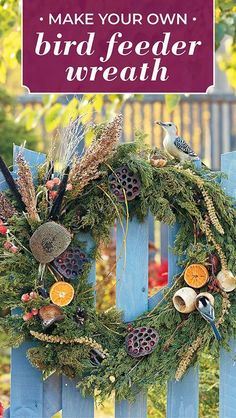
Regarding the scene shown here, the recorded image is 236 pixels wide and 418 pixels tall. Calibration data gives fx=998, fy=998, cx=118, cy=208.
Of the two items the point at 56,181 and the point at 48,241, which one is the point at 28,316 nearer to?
the point at 48,241

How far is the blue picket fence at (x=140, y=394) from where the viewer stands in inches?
150

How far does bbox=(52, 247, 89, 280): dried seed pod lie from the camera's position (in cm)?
367

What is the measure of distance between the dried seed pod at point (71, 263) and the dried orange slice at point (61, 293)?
46 millimetres

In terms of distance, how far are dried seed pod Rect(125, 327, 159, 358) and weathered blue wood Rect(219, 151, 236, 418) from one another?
35cm

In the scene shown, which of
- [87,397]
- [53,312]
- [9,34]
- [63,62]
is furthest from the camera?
[9,34]

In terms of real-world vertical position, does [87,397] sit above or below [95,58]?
below

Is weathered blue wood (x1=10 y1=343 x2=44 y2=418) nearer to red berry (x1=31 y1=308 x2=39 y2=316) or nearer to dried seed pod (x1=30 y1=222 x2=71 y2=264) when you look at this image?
red berry (x1=31 y1=308 x2=39 y2=316)

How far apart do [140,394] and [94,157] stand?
0.94 m

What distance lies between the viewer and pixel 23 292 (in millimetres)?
3646

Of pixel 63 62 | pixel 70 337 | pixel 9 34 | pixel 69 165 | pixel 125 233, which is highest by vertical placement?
pixel 9 34

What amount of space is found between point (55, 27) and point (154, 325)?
142cm

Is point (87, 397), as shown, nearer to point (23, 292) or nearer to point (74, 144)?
point (23, 292)

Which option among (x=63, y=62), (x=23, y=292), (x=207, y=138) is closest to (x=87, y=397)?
(x=23, y=292)

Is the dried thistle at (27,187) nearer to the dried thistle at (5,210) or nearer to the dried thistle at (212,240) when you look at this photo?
the dried thistle at (5,210)
